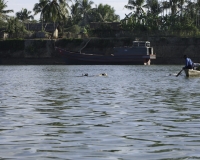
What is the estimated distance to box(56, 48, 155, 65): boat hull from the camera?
8219 cm

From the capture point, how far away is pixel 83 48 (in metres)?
92.6

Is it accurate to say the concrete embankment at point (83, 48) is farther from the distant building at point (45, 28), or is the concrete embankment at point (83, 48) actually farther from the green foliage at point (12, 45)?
the distant building at point (45, 28)

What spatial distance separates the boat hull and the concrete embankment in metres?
6.23

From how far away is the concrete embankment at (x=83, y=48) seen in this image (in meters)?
90.5

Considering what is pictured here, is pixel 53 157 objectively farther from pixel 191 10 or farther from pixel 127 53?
pixel 191 10

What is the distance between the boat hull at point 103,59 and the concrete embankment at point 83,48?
6230 millimetres

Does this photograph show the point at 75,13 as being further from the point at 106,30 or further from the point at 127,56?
the point at 127,56

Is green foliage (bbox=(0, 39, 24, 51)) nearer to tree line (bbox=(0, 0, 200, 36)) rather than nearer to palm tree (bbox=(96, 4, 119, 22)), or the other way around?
tree line (bbox=(0, 0, 200, 36))

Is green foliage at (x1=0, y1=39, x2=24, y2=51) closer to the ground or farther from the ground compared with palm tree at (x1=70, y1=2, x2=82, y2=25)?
closer to the ground

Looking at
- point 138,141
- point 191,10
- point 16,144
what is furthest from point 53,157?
point 191,10

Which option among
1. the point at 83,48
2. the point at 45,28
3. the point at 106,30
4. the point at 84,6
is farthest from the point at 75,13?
the point at 83,48

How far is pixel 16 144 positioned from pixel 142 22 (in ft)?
285

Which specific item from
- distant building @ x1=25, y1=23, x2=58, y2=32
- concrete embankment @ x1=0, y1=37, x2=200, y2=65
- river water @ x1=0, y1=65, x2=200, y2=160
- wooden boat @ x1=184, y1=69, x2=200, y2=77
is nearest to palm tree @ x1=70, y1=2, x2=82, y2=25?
distant building @ x1=25, y1=23, x2=58, y2=32

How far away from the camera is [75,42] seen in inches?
3661
